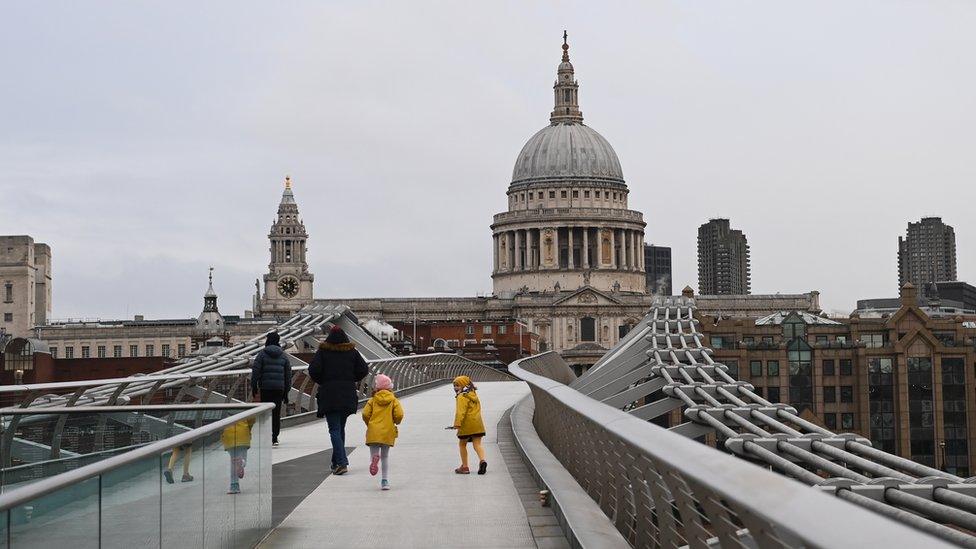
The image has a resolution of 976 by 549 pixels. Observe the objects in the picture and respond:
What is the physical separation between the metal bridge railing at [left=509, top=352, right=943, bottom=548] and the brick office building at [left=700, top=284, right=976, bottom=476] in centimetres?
7627

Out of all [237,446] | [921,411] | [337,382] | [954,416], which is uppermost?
[337,382]

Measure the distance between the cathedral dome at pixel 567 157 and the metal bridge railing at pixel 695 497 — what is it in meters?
175

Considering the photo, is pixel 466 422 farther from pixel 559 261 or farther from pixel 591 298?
pixel 559 261

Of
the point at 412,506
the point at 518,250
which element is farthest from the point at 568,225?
the point at 412,506

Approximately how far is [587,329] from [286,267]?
3614 cm

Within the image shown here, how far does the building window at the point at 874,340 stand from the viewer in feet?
315

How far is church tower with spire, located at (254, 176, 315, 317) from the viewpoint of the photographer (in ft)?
581

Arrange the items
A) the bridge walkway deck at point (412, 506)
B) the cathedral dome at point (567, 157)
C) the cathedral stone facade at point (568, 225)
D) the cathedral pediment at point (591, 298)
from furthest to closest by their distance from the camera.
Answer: the cathedral dome at point (567, 157) → the cathedral stone facade at point (568, 225) → the cathedral pediment at point (591, 298) → the bridge walkway deck at point (412, 506)

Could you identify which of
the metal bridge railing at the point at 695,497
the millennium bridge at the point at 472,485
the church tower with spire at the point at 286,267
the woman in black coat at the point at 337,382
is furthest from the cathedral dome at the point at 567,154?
the metal bridge railing at the point at 695,497

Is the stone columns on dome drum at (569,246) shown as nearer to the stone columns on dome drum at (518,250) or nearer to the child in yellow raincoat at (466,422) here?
the stone columns on dome drum at (518,250)

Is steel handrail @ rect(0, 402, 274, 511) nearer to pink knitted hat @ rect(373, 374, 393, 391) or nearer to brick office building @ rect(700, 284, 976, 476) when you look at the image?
pink knitted hat @ rect(373, 374, 393, 391)

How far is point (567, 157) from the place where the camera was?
618 ft

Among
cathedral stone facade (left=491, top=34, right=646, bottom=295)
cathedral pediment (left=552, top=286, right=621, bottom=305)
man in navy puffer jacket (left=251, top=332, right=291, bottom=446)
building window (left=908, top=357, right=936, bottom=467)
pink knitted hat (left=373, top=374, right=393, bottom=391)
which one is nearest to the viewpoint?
pink knitted hat (left=373, top=374, right=393, bottom=391)

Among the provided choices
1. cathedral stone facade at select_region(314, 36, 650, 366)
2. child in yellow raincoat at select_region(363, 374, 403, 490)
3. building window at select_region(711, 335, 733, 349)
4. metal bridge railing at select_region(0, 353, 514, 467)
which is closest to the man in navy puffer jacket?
metal bridge railing at select_region(0, 353, 514, 467)
